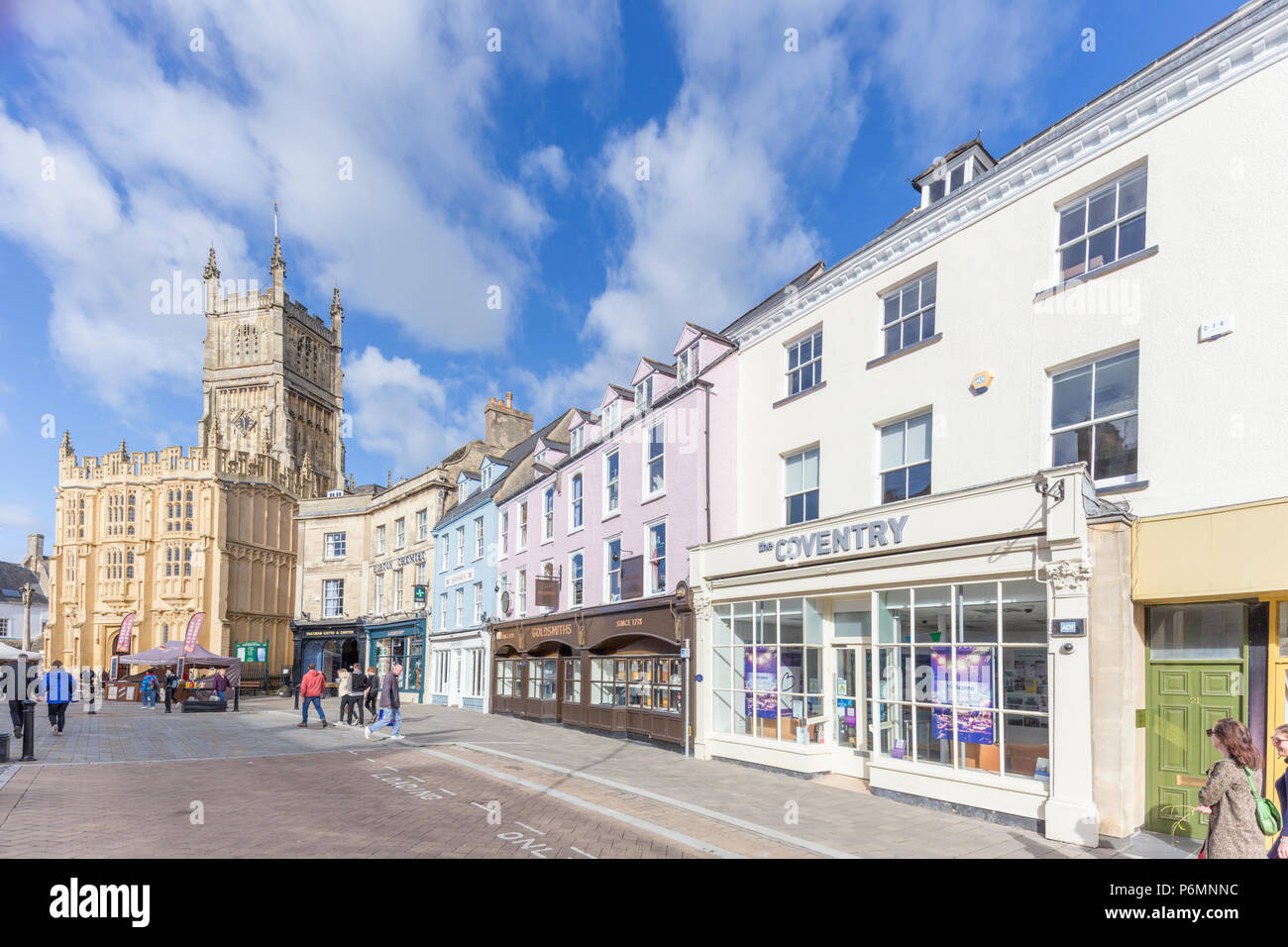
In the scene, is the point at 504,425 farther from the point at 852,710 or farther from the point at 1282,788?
the point at 1282,788

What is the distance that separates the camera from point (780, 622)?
15812 mm

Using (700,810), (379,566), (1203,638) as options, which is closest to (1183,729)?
(1203,638)

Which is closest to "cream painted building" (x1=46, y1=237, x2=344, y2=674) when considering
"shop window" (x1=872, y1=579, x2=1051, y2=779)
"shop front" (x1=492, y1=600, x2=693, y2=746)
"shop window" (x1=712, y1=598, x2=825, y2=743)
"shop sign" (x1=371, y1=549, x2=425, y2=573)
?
"shop sign" (x1=371, y1=549, x2=425, y2=573)

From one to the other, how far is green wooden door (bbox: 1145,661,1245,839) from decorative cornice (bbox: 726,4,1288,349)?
7077 mm

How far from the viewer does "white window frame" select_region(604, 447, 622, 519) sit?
23.1m

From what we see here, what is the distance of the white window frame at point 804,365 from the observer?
55.4ft

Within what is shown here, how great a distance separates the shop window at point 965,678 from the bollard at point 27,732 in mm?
15484

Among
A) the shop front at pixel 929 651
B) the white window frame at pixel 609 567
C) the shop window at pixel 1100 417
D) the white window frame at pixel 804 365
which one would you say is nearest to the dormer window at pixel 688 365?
the white window frame at pixel 804 365

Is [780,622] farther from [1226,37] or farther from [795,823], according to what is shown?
[1226,37]

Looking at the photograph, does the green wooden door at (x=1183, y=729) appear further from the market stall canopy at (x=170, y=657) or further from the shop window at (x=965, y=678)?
the market stall canopy at (x=170, y=657)

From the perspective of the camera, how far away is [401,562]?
1625 inches

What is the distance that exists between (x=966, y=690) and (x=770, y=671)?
4.95 m

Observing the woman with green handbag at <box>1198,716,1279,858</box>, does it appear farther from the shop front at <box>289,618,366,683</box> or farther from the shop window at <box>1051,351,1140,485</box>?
the shop front at <box>289,618,366,683</box>

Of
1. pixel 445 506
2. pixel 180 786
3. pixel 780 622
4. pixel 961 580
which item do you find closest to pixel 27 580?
pixel 445 506
